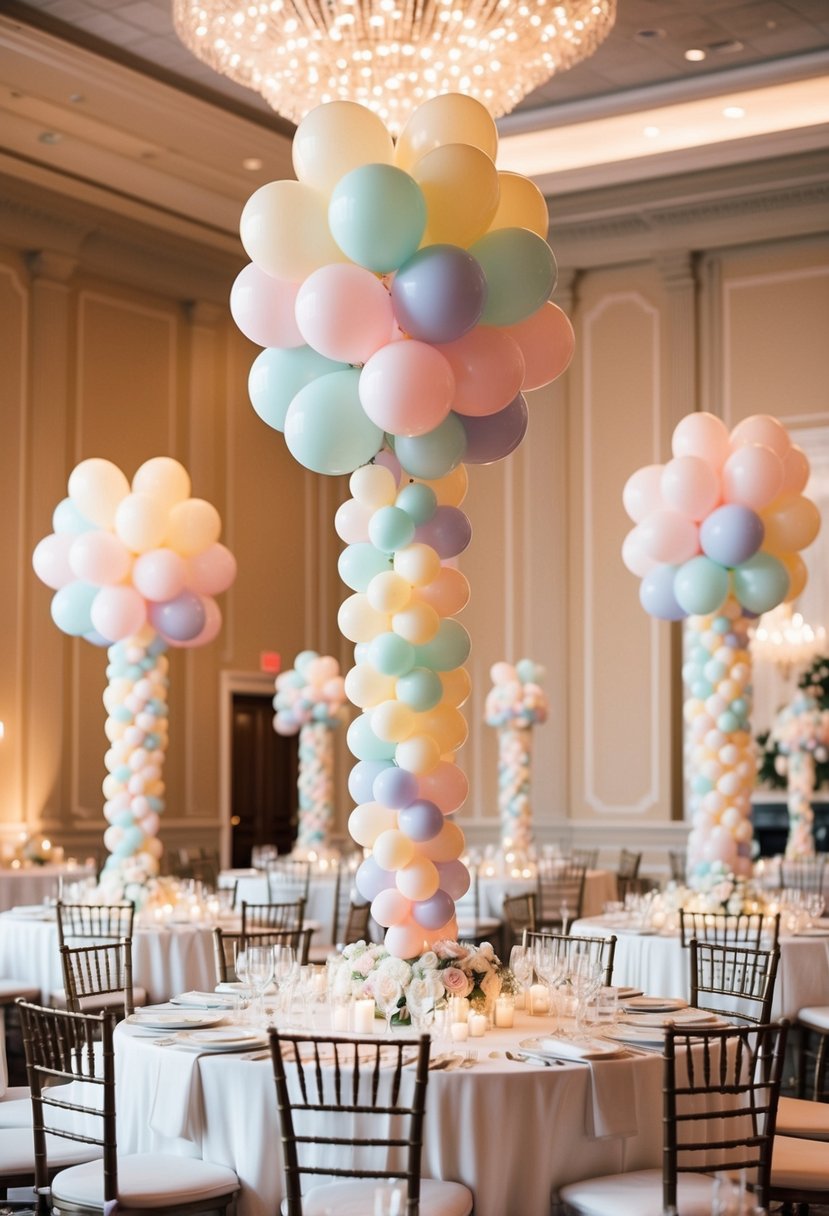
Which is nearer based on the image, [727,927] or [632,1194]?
[632,1194]

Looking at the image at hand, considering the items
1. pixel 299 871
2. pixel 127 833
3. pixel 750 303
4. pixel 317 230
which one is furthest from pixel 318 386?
pixel 750 303

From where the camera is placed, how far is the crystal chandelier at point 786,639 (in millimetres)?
12984

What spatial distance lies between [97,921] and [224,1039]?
3.84m

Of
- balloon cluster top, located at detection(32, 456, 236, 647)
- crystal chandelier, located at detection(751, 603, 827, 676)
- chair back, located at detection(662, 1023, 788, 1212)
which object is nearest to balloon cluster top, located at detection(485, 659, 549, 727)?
crystal chandelier, located at detection(751, 603, 827, 676)

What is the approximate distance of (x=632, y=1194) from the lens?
4016mm

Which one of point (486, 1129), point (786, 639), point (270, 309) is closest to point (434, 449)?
point (270, 309)

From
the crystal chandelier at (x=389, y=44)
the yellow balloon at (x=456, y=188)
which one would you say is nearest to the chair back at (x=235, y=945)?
the yellow balloon at (x=456, y=188)

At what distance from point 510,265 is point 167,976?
439 cm

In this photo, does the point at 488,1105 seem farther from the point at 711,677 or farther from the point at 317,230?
the point at 711,677

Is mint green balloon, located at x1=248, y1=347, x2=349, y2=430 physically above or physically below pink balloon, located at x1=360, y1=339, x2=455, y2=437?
above

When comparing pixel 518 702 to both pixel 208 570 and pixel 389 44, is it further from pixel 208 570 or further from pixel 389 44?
pixel 389 44

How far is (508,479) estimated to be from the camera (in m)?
15.5

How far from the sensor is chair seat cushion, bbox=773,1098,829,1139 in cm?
484

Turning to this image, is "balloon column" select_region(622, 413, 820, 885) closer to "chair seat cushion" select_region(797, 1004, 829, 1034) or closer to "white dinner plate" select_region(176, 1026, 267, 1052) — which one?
"chair seat cushion" select_region(797, 1004, 829, 1034)
